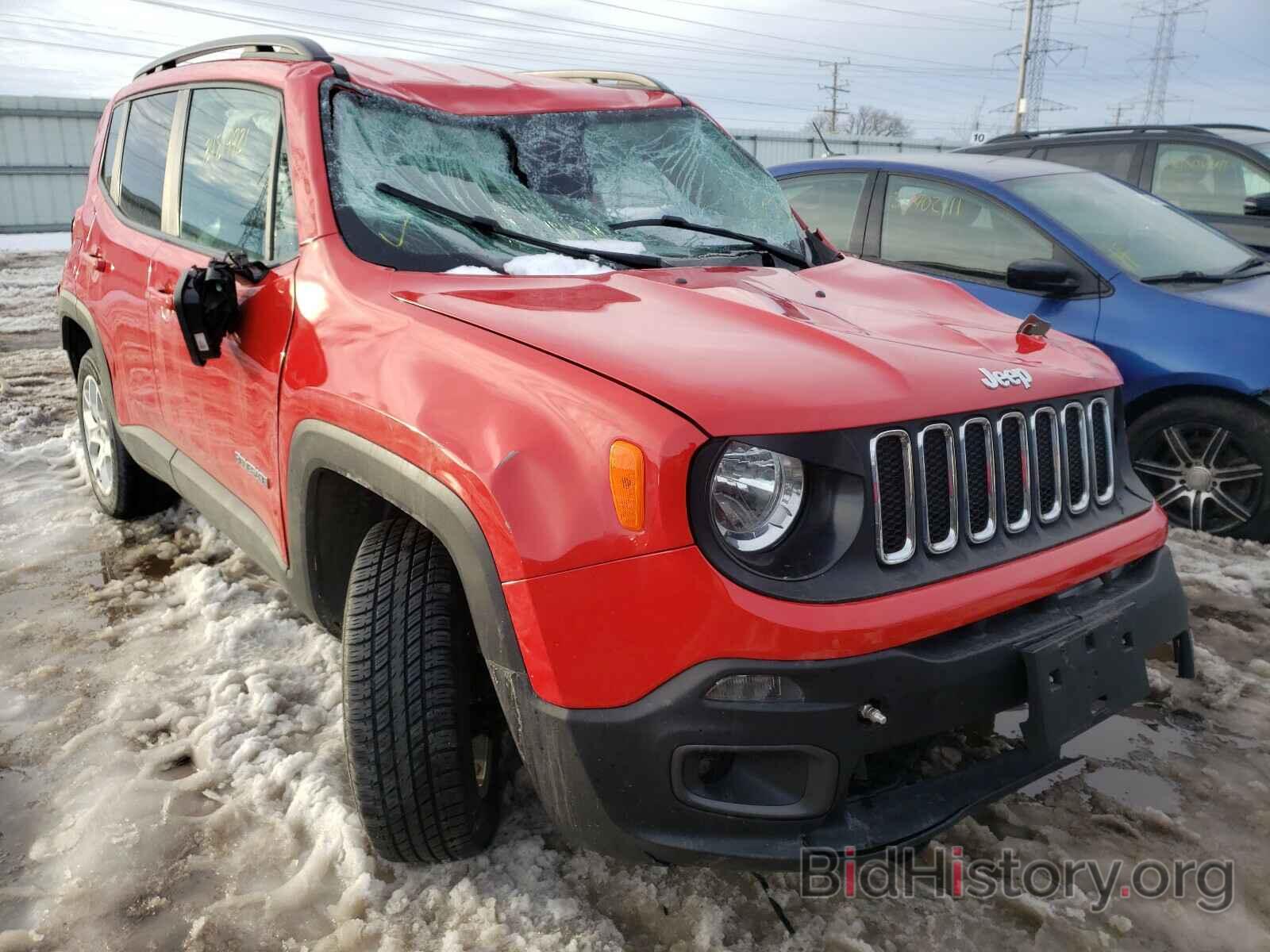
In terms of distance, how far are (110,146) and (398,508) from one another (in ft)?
9.85

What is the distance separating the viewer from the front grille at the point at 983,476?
1.83 meters

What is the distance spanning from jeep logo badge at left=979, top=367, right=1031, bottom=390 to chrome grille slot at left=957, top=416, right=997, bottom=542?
9cm

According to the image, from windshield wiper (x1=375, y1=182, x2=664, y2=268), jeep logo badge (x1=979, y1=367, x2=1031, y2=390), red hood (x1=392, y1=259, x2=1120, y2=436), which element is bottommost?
jeep logo badge (x1=979, y1=367, x2=1031, y2=390)

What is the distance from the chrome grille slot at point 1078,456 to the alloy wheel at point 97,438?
3750mm

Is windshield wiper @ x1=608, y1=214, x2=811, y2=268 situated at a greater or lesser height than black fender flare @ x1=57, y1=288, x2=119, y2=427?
greater

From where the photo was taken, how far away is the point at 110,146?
13.6 ft

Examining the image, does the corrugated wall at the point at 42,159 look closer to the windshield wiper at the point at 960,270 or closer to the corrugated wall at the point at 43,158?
the corrugated wall at the point at 43,158

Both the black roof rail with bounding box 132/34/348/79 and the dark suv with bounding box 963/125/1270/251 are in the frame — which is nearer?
the black roof rail with bounding box 132/34/348/79

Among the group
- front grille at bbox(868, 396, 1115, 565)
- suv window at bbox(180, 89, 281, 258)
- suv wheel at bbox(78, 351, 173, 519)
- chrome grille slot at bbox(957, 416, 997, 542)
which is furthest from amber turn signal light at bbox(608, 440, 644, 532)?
suv wheel at bbox(78, 351, 173, 519)

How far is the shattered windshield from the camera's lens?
8.27 feet

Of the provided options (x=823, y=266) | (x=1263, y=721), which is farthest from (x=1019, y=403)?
(x=1263, y=721)

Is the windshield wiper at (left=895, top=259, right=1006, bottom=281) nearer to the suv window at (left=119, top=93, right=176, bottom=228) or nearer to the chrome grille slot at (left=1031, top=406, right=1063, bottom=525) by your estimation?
the chrome grille slot at (left=1031, top=406, right=1063, bottom=525)

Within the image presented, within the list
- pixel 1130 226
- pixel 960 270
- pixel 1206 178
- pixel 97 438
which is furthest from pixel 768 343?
pixel 1206 178

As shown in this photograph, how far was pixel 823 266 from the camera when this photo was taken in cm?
300
